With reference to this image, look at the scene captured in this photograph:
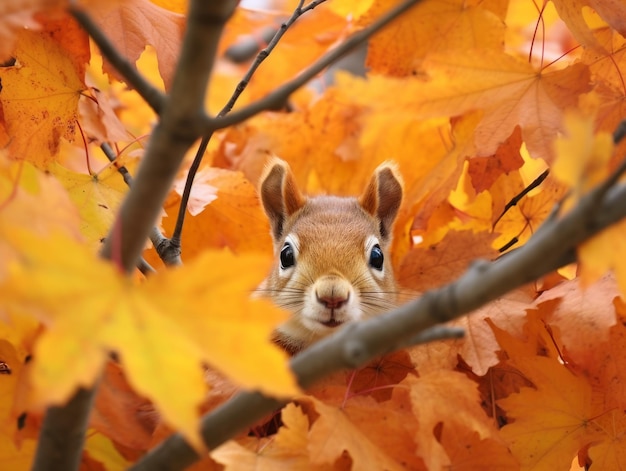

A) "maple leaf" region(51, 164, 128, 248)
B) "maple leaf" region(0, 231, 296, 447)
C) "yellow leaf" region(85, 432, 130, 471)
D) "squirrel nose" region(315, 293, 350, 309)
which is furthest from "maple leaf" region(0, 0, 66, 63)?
"squirrel nose" region(315, 293, 350, 309)

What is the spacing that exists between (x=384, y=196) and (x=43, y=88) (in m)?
1.16

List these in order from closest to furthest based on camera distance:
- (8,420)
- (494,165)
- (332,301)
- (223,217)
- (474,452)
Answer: (8,420)
(474,452)
(494,165)
(332,301)
(223,217)

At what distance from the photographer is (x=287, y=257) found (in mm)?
2420

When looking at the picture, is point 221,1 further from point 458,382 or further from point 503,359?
point 503,359

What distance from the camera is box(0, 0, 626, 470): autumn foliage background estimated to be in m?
0.96

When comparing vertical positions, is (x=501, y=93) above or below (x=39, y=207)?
above

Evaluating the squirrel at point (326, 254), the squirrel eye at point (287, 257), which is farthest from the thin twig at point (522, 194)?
the squirrel eye at point (287, 257)

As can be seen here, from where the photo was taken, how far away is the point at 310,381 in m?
1.12

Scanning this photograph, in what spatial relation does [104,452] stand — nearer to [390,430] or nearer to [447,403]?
[390,430]

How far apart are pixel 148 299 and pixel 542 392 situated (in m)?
0.97

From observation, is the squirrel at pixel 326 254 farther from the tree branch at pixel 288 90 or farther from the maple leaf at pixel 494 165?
the tree branch at pixel 288 90

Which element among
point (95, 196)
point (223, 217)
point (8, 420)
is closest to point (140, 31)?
point (95, 196)

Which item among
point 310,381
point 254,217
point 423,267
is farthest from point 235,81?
point 310,381

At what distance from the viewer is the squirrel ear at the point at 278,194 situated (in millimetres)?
2551
